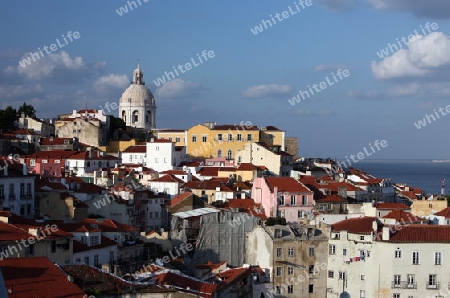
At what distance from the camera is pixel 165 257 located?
42656mm

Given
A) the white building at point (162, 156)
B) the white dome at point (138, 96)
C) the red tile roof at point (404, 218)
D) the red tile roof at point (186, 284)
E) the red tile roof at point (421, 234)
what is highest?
the white dome at point (138, 96)

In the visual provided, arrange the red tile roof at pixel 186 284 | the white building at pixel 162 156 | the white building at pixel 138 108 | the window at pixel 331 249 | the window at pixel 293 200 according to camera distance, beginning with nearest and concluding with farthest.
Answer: the red tile roof at pixel 186 284 → the window at pixel 331 249 → the window at pixel 293 200 → the white building at pixel 162 156 → the white building at pixel 138 108

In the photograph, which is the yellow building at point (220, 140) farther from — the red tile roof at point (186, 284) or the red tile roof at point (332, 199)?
the red tile roof at point (186, 284)

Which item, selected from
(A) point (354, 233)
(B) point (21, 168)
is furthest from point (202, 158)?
(A) point (354, 233)

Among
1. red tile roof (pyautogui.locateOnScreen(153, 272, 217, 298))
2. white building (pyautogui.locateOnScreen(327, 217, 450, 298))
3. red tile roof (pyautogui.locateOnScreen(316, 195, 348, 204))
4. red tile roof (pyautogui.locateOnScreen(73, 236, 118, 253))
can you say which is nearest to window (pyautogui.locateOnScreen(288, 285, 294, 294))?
white building (pyautogui.locateOnScreen(327, 217, 450, 298))

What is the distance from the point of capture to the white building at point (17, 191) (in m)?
41.7

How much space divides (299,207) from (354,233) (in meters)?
14.6

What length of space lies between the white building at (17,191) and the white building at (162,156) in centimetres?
3705

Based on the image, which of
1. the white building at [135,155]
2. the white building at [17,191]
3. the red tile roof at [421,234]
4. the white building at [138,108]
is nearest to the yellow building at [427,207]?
the red tile roof at [421,234]

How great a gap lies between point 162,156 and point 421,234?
4505 centimetres

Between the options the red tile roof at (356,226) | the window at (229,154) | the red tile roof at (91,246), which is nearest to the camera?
the red tile roof at (91,246)

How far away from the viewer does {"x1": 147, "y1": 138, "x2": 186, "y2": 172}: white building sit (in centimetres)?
8112

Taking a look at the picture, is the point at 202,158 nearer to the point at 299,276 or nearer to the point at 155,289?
the point at 299,276

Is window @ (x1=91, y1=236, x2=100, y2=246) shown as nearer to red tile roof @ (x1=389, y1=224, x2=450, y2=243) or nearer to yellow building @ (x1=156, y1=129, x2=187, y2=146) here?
red tile roof @ (x1=389, y1=224, x2=450, y2=243)
